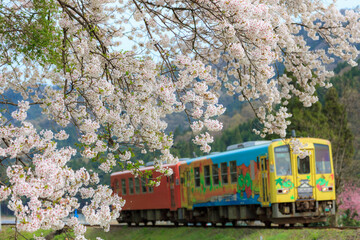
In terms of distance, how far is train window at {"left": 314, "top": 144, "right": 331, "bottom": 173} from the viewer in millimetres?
14945

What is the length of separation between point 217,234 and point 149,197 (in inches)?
259

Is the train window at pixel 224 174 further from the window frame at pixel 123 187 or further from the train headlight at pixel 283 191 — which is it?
the window frame at pixel 123 187

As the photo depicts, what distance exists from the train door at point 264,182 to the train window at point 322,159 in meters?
1.51

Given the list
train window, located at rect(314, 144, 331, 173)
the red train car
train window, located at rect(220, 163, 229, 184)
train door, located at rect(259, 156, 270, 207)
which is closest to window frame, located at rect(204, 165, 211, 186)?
train window, located at rect(220, 163, 229, 184)

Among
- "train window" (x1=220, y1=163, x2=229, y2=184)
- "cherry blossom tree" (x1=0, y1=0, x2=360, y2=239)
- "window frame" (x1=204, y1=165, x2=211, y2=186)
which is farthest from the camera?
"window frame" (x1=204, y1=165, x2=211, y2=186)

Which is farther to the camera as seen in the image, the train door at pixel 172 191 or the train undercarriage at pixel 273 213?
the train door at pixel 172 191

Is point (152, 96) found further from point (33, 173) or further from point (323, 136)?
point (323, 136)

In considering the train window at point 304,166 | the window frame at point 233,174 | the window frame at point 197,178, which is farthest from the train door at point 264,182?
the window frame at point 197,178

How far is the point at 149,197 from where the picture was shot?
21938 mm

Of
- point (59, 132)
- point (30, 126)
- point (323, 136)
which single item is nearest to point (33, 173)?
point (30, 126)

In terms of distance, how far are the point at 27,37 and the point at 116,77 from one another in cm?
151

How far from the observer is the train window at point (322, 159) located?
1495 cm

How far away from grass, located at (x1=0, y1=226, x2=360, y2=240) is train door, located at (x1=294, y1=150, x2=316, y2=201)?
1502 millimetres

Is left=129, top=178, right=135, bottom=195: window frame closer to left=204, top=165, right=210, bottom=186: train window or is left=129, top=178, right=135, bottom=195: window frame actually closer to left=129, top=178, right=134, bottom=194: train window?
left=129, top=178, right=134, bottom=194: train window
